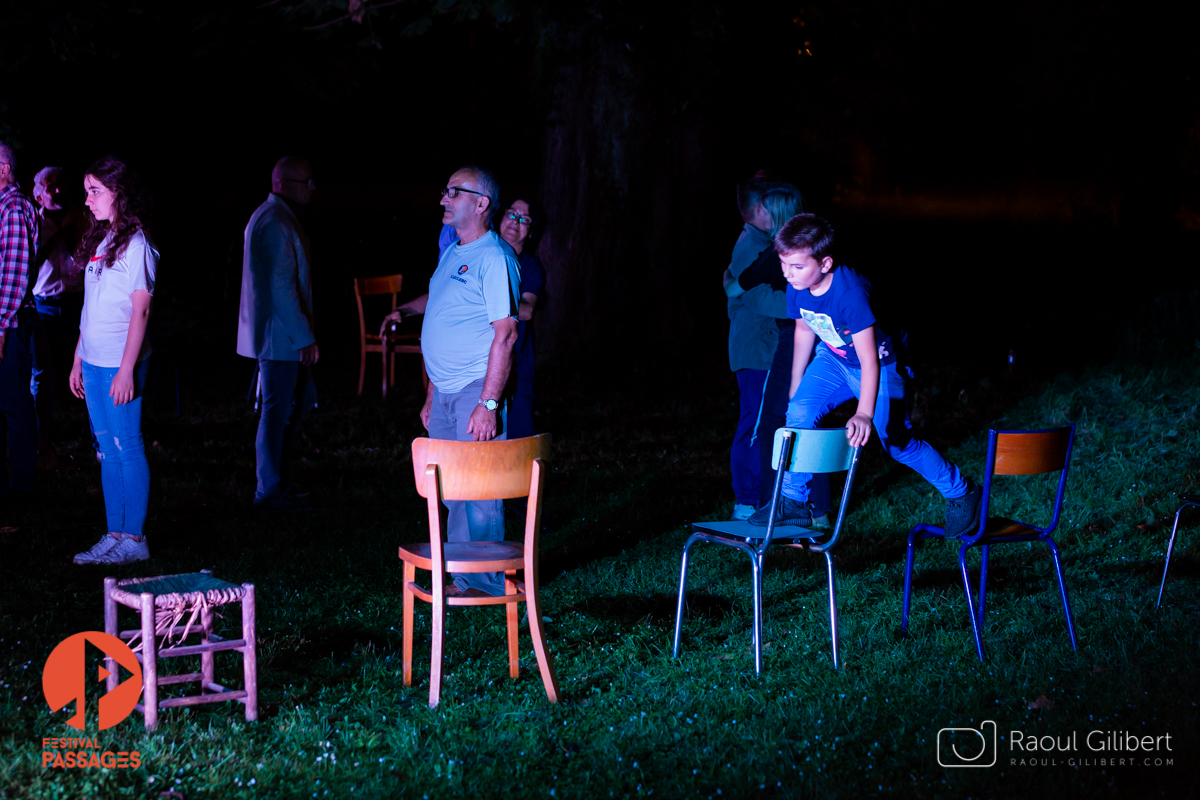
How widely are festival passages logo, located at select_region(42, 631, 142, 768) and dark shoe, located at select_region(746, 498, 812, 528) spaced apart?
248 cm

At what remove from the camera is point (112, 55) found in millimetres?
14086

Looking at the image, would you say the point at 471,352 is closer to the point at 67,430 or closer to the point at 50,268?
the point at 50,268

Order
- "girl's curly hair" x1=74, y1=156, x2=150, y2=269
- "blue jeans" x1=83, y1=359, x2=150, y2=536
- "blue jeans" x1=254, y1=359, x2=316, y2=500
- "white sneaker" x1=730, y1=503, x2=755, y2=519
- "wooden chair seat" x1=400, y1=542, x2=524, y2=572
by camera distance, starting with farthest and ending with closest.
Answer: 1. "blue jeans" x1=254, y1=359, x2=316, y2=500
2. "white sneaker" x1=730, y1=503, x2=755, y2=519
3. "blue jeans" x1=83, y1=359, x2=150, y2=536
4. "girl's curly hair" x1=74, y1=156, x2=150, y2=269
5. "wooden chair seat" x1=400, y1=542, x2=524, y2=572

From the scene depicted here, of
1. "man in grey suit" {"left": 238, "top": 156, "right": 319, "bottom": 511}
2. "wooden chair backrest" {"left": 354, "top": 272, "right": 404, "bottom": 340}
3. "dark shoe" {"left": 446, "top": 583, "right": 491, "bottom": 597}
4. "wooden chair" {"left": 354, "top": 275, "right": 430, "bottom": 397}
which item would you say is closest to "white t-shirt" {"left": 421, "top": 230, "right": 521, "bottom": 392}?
"dark shoe" {"left": 446, "top": 583, "right": 491, "bottom": 597}

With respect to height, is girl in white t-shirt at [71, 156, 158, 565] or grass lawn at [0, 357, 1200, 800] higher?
girl in white t-shirt at [71, 156, 158, 565]

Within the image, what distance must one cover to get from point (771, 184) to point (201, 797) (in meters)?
4.39

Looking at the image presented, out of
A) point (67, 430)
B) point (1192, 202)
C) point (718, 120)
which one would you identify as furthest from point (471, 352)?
point (1192, 202)

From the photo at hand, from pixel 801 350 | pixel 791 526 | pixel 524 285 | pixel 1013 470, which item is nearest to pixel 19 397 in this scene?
pixel 524 285

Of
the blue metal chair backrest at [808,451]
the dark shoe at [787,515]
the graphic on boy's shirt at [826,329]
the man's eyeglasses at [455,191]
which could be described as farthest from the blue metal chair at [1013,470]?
the man's eyeglasses at [455,191]

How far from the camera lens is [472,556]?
A: 4.45 m

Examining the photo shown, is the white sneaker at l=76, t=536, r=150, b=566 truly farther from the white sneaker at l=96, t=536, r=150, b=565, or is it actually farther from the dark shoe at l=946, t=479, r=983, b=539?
the dark shoe at l=946, t=479, r=983, b=539

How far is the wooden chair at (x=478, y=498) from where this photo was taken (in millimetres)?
4211

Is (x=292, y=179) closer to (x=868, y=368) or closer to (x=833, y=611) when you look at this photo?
(x=868, y=368)

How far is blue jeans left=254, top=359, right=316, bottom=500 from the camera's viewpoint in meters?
7.06
